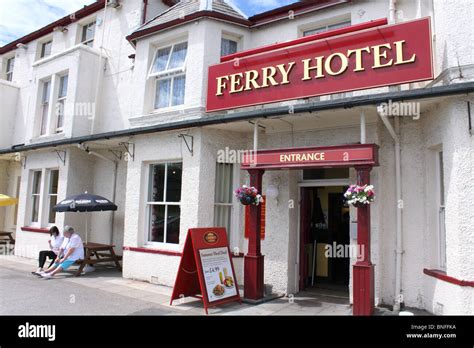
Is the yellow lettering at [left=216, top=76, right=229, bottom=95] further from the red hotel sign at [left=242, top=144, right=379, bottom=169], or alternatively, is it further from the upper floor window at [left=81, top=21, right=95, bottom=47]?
the upper floor window at [left=81, top=21, right=95, bottom=47]

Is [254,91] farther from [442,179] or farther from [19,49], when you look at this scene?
[19,49]

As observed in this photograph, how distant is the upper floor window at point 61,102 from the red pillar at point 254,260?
817 cm

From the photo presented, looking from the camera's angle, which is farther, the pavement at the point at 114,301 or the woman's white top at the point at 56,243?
the woman's white top at the point at 56,243

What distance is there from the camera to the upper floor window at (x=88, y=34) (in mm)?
13633

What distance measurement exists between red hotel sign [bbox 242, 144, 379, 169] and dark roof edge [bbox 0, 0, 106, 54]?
30.1 ft

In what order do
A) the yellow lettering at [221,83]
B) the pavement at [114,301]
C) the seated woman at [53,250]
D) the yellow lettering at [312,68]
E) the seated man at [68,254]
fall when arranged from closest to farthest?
the pavement at [114,301], the yellow lettering at [312,68], the yellow lettering at [221,83], the seated man at [68,254], the seated woman at [53,250]

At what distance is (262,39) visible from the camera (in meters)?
9.53

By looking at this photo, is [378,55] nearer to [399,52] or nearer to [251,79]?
[399,52]

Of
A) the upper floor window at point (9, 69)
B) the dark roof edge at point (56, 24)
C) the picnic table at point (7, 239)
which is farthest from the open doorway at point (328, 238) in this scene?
the upper floor window at point (9, 69)

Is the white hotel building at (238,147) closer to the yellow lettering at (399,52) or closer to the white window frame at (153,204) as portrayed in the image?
the white window frame at (153,204)

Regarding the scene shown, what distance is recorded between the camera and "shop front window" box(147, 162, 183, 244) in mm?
9164

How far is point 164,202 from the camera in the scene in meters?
9.27

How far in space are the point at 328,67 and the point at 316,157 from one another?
173 cm

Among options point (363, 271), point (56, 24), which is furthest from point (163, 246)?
point (56, 24)
